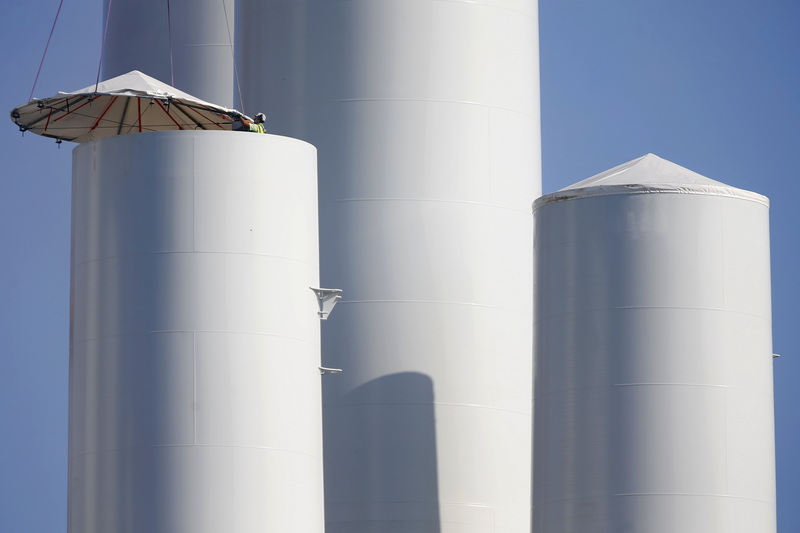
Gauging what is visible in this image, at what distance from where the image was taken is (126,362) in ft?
122

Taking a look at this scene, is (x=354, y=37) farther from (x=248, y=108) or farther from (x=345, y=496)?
(x=345, y=496)

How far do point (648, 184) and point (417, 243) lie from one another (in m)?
7.32

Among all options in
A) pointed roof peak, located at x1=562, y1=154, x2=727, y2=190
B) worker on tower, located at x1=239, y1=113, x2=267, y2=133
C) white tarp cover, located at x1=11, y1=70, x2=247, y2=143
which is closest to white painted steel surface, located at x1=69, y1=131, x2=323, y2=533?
worker on tower, located at x1=239, y1=113, x2=267, y2=133

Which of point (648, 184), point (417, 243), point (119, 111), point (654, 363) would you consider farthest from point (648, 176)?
point (119, 111)

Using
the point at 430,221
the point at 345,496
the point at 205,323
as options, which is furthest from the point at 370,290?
the point at 205,323

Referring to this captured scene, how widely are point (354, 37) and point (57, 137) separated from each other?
820 cm

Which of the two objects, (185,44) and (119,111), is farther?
(185,44)

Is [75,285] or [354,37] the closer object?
[75,285]

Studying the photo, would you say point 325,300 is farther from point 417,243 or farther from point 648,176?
point 648,176

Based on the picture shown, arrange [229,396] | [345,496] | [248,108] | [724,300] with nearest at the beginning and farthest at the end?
[229,396], [724,300], [345,496], [248,108]

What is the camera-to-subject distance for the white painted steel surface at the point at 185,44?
195ft

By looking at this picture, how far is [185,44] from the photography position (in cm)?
Result: 6006

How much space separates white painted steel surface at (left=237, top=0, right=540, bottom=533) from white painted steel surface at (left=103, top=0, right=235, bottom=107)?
12117 millimetres

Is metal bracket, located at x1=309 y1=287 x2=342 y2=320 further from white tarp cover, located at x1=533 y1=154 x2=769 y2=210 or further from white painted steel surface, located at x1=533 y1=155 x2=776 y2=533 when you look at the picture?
white tarp cover, located at x1=533 y1=154 x2=769 y2=210
